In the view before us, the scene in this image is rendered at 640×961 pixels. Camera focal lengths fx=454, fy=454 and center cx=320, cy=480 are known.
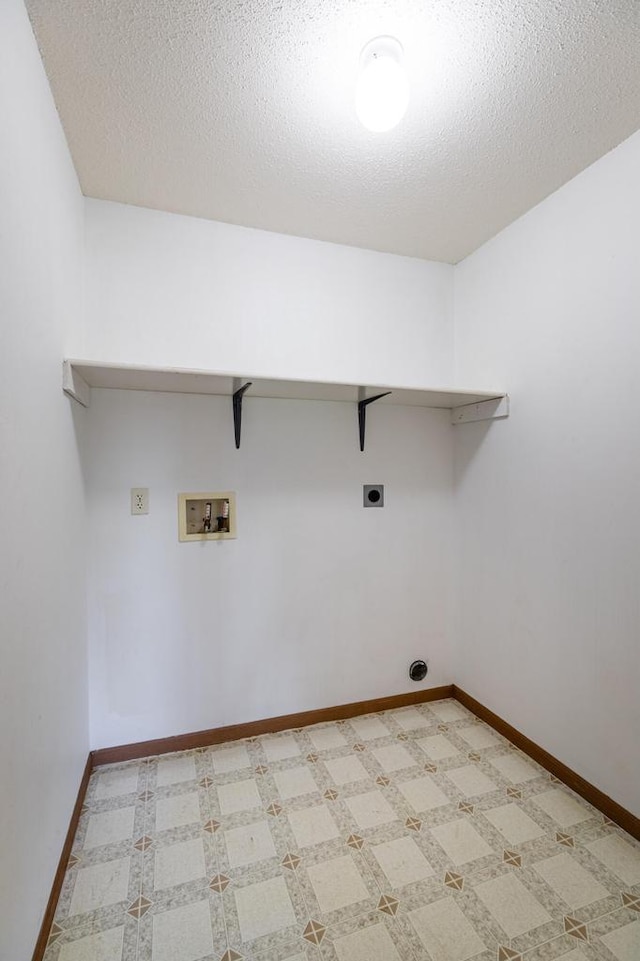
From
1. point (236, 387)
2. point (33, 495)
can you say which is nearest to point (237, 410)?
point (236, 387)

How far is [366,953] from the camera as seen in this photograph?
1193 mm

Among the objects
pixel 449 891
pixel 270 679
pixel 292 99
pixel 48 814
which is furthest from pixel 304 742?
pixel 292 99

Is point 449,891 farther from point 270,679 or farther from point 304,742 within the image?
point 270,679

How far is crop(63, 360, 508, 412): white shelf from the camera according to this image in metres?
1.60

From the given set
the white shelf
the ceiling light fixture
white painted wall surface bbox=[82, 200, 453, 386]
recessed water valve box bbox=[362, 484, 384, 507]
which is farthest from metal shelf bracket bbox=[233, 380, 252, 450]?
the ceiling light fixture

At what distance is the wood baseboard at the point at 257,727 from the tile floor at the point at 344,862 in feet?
0.17

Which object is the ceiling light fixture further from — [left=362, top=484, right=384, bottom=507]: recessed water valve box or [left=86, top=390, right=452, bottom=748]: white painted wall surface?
[left=362, top=484, right=384, bottom=507]: recessed water valve box

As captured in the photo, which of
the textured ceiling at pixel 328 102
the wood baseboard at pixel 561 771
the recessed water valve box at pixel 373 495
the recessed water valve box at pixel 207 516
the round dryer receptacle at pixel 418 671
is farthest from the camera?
the round dryer receptacle at pixel 418 671

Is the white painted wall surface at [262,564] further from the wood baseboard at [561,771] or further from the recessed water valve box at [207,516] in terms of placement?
the wood baseboard at [561,771]

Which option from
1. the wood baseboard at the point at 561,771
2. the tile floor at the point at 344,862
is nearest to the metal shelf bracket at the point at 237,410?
the tile floor at the point at 344,862

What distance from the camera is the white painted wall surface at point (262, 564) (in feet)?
6.30

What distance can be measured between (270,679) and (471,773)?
0.95 metres

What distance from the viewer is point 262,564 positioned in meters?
2.14

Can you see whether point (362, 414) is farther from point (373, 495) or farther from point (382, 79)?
point (382, 79)
